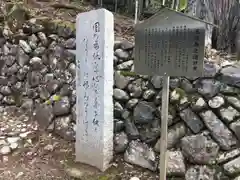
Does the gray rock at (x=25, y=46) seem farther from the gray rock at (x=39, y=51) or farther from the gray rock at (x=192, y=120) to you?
the gray rock at (x=192, y=120)

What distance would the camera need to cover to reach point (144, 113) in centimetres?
271

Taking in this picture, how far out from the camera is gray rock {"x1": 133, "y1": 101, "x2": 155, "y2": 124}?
2.68 meters

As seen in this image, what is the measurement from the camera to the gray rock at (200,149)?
2.35 meters

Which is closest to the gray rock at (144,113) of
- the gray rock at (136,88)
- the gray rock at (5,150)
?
the gray rock at (136,88)

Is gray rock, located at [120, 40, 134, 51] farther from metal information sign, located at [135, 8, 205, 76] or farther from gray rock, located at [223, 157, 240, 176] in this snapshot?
gray rock, located at [223, 157, 240, 176]

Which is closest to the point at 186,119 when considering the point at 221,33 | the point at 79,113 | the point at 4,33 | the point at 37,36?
the point at 79,113

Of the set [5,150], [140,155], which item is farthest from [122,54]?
[5,150]

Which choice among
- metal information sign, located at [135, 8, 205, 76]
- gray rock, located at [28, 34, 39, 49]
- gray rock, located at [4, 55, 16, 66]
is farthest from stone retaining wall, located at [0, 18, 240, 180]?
metal information sign, located at [135, 8, 205, 76]

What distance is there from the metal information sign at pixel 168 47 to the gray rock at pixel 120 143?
26.3 inches

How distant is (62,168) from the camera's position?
107 inches

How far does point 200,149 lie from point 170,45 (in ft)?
3.51

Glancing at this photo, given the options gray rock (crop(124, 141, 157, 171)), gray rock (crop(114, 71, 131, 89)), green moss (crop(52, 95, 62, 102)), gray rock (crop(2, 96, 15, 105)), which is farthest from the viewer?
gray rock (crop(2, 96, 15, 105))

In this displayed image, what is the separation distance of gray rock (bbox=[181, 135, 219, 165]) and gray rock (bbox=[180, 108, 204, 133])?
0.29ft

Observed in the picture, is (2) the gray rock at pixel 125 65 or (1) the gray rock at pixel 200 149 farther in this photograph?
(2) the gray rock at pixel 125 65
